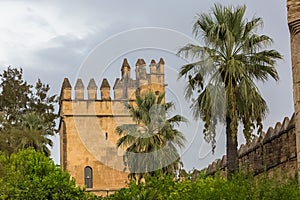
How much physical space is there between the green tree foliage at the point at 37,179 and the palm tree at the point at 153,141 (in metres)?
3.14

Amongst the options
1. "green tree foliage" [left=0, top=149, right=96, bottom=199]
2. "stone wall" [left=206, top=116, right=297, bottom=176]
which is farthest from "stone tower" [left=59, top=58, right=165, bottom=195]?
"stone wall" [left=206, top=116, right=297, bottom=176]

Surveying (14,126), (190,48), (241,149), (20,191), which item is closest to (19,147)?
(14,126)

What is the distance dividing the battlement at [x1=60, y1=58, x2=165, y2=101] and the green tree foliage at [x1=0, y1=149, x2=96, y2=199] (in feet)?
58.4

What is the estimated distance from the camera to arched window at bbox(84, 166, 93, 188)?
5719cm

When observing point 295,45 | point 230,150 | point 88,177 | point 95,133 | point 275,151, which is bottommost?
point 230,150

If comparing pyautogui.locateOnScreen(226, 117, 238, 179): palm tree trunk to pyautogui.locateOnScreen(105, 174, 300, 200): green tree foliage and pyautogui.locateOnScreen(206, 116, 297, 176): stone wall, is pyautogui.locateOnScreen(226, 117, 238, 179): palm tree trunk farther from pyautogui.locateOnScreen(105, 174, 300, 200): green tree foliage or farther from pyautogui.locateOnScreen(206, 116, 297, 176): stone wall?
pyautogui.locateOnScreen(206, 116, 297, 176): stone wall

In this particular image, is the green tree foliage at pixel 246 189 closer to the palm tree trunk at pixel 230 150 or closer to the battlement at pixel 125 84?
the palm tree trunk at pixel 230 150

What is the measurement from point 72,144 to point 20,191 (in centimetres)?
2504

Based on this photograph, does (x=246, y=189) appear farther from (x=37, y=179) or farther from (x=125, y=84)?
(x=125, y=84)

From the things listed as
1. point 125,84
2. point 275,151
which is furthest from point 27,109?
point 275,151

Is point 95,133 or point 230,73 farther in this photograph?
point 95,133

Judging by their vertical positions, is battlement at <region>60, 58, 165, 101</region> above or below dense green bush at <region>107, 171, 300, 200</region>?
above

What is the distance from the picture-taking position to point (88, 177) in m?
57.7

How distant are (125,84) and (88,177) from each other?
21.7 ft
